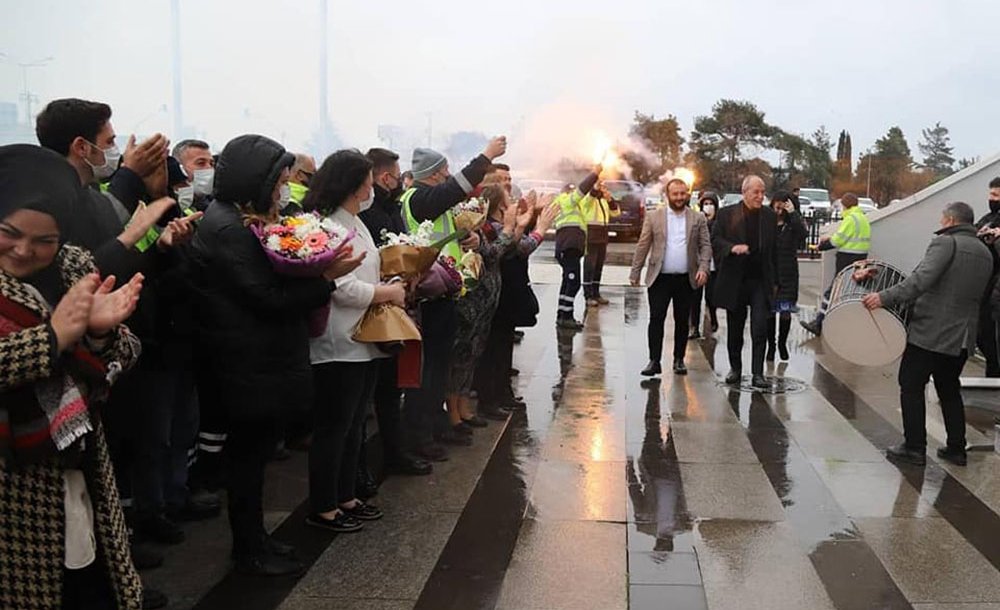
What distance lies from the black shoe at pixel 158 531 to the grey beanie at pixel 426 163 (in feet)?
8.64

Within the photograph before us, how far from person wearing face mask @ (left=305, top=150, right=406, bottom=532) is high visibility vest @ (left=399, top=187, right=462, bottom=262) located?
106 cm

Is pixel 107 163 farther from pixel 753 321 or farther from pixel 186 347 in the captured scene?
pixel 753 321

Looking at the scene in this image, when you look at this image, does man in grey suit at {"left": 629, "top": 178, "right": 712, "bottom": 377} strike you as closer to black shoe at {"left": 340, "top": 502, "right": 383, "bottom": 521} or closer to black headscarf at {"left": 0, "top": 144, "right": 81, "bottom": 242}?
black shoe at {"left": 340, "top": 502, "right": 383, "bottom": 521}

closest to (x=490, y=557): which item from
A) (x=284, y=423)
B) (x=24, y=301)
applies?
(x=284, y=423)

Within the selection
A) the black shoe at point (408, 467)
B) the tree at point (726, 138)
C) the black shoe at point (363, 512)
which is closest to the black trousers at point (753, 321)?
the black shoe at point (408, 467)

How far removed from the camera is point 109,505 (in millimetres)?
2854

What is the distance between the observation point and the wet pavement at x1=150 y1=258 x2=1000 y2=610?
4.05 metres

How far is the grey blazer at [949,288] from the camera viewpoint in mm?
5855

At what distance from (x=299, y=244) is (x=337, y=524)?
1.69 metres

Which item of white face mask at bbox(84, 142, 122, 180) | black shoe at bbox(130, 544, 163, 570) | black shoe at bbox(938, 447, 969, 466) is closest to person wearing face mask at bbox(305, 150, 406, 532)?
black shoe at bbox(130, 544, 163, 570)

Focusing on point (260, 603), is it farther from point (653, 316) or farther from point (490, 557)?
point (653, 316)

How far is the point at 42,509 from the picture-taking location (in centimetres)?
265

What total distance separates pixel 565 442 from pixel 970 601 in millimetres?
3008

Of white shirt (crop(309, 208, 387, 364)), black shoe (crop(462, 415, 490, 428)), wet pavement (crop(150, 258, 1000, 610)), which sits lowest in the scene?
wet pavement (crop(150, 258, 1000, 610))
